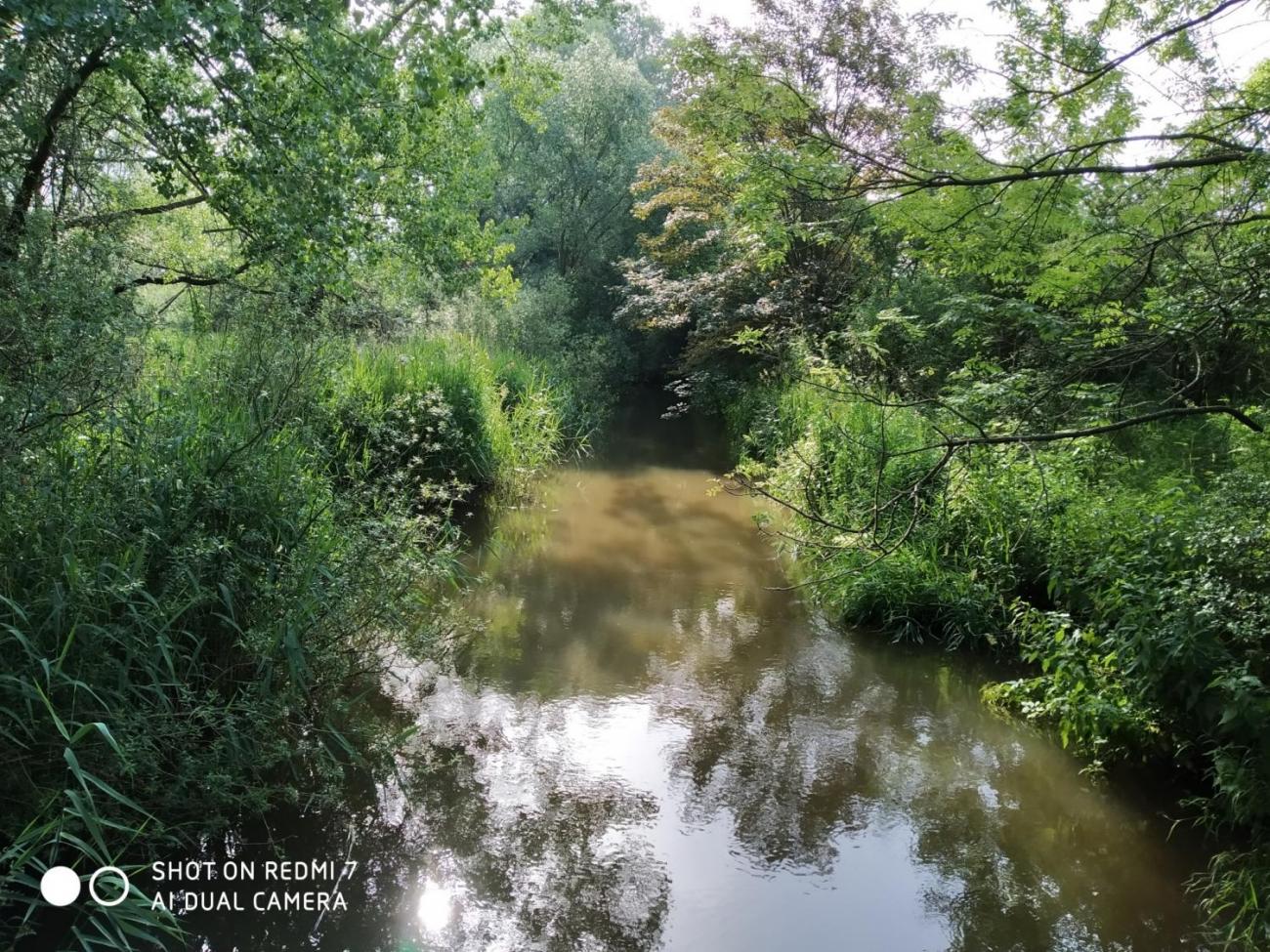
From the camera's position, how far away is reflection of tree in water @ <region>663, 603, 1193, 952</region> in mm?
3131

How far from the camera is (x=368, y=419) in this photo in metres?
6.37

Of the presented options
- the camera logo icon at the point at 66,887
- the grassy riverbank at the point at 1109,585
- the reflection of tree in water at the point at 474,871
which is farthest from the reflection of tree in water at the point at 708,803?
the camera logo icon at the point at 66,887

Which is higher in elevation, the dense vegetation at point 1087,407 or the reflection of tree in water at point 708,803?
the dense vegetation at point 1087,407

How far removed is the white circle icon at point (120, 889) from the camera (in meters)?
2.47

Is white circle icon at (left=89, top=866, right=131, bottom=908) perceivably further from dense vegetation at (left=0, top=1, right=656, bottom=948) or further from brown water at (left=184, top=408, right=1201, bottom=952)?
brown water at (left=184, top=408, right=1201, bottom=952)

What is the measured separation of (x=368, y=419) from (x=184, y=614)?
11.1 ft

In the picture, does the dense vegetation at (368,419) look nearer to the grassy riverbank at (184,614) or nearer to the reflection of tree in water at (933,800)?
the grassy riverbank at (184,614)

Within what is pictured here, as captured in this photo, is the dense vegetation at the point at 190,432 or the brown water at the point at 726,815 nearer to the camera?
the dense vegetation at the point at 190,432

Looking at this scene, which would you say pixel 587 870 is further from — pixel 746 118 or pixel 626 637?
pixel 746 118

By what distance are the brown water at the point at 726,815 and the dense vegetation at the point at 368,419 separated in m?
0.32

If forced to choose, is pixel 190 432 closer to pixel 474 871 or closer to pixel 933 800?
pixel 474 871

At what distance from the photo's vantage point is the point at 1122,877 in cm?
332

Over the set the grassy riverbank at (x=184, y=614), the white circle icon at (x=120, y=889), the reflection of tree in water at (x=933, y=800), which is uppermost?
the grassy riverbank at (x=184, y=614)

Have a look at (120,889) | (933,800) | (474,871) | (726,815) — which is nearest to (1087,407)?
(933,800)
